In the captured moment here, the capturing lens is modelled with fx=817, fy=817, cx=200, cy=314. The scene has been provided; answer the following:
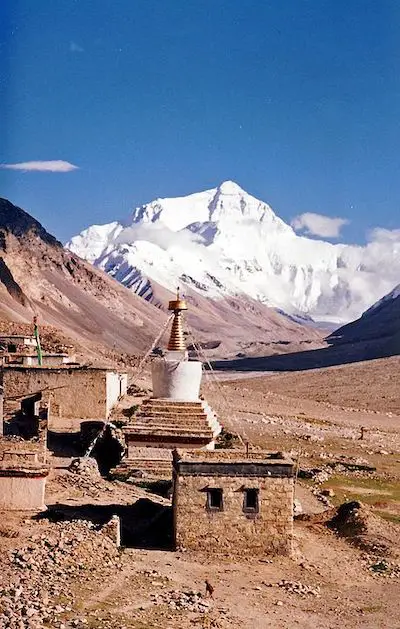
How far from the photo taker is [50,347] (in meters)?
48.1

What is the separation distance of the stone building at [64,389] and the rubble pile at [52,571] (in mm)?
13261

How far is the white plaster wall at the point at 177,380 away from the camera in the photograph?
23.3m

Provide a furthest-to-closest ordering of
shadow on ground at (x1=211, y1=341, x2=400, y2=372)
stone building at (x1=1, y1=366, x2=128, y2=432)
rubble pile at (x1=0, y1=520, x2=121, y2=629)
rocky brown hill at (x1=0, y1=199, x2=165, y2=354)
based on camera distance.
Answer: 1. shadow on ground at (x1=211, y1=341, x2=400, y2=372)
2. rocky brown hill at (x1=0, y1=199, x2=165, y2=354)
3. stone building at (x1=1, y1=366, x2=128, y2=432)
4. rubble pile at (x1=0, y1=520, x2=121, y2=629)

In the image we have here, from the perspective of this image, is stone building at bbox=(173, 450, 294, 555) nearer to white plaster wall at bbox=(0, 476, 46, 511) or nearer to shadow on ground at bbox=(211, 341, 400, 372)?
white plaster wall at bbox=(0, 476, 46, 511)

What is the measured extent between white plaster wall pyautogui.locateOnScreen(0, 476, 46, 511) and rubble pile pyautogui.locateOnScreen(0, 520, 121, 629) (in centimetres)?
136

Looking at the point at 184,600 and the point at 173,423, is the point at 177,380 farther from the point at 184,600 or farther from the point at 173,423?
the point at 184,600

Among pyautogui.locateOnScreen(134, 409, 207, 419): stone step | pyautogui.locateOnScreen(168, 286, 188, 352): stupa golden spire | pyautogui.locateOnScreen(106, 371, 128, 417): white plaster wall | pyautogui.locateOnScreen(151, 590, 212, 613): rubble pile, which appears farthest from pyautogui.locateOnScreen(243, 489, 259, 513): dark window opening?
pyautogui.locateOnScreen(106, 371, 128, 417): white plaster wall

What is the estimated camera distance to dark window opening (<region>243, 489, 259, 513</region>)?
16469 millimetres

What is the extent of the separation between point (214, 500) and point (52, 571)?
13.3 feet

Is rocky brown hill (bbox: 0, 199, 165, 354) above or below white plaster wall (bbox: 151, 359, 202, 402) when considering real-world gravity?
above

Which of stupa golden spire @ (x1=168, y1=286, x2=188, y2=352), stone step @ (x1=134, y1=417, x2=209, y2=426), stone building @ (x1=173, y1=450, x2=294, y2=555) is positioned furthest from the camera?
stupa golden spire @ (x1=168, y1=286, x2=188, y2=352)

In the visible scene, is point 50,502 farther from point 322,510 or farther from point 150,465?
point 322,510

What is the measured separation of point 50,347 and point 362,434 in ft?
64.4

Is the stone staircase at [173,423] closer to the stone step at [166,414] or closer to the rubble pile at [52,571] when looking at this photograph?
the stone step at [166,414]
